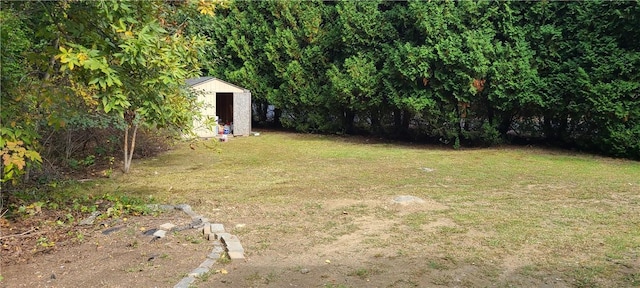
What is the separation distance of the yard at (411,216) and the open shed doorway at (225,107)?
23.8 ft

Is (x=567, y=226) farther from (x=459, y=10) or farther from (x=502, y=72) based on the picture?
(x=459, y=10)

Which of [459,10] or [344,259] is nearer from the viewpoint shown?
[344,259]

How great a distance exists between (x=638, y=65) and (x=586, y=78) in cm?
100

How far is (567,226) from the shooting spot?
18.1ft

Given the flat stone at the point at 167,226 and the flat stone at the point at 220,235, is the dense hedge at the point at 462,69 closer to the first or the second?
the flat stone at the point at 167,226

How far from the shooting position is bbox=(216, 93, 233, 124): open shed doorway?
18.5 m

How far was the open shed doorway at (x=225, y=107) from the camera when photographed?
18484mm

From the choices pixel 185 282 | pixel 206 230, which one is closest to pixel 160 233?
pixel 206 230

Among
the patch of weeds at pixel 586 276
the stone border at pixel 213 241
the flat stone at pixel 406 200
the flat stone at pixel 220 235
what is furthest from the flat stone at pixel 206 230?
the patch of weeds at pixel 586 276

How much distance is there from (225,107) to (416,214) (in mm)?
13782

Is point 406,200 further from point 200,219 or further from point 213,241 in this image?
point 213,241

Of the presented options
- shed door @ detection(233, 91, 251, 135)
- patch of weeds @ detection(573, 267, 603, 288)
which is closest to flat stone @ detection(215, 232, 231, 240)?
patch of weeds @ detection(573, 267, 603, 288)

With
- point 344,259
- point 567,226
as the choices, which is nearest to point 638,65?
point 567,226

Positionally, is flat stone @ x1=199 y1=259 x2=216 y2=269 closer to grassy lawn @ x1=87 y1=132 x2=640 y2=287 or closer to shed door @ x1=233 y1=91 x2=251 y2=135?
grassy lawn @ x1=87 y1=132 x2=640 y2=287
